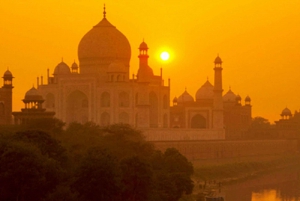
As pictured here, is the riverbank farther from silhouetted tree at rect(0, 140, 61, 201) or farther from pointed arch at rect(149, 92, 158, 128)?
silhouetted tree at rect(0, 140, 61, 201)

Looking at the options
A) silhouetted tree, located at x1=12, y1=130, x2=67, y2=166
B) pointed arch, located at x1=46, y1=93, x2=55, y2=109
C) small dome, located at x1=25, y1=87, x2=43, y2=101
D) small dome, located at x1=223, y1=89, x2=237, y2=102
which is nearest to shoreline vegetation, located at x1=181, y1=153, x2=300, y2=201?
small dome, located at x1=223, y1=89, x2=237, y2=102

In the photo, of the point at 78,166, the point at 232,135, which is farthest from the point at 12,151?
the point at 232,135

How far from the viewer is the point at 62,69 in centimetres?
5112

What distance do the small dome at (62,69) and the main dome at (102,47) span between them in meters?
1.28

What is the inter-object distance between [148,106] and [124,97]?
5.60ft

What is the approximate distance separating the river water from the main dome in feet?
34.2

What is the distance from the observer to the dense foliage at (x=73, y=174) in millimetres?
19859

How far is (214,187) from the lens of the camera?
131 ft

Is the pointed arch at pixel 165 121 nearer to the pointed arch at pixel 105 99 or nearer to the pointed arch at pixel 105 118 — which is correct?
the pointed arch at pixel 105 99

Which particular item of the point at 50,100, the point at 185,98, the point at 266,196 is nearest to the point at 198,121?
the point at 185,98

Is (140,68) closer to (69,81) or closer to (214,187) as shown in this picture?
(69,81)

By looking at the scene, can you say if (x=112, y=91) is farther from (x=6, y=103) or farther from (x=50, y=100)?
(x=6, y=103)

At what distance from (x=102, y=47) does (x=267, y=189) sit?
13883 mm

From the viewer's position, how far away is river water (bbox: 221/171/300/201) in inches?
1464
